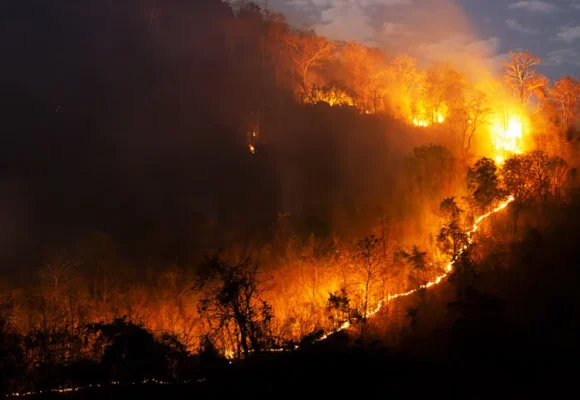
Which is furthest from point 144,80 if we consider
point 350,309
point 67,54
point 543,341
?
point 543,341

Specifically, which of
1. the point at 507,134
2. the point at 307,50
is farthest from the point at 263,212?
the point at 307,50

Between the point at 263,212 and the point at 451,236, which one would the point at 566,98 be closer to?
the point at 451,236

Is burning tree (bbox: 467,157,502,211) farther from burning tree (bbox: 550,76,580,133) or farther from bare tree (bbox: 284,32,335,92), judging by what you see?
bare tree (bbox: 284,32,335,92)

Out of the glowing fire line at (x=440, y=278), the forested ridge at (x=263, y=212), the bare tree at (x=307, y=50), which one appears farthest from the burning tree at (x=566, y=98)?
the bare tree at (x=307, y=50)

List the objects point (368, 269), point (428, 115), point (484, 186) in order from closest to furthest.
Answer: point (368, 269), point (484, 186), point (428, 115)

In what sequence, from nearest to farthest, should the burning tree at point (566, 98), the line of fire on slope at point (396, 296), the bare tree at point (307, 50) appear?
the line of fire on slope at point (396, 296) < the burning tree at point (566, 98) < the bare tree at point (307, 50)

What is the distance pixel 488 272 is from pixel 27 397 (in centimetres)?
1452

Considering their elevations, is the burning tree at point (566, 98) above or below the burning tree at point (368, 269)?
above

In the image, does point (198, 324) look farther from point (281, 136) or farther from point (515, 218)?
point (281, 136)

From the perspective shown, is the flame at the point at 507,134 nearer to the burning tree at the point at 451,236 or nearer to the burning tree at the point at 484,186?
the burning tree at the point at 484,186

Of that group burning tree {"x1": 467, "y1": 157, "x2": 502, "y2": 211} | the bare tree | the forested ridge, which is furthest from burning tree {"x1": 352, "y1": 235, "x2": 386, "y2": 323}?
the bare tree

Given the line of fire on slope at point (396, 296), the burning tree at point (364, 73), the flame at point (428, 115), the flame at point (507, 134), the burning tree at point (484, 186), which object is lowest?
the line of fire on slope at point (396, 296)

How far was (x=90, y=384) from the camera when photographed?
12.2 m

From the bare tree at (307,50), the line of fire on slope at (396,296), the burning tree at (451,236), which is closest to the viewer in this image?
the line of fire on slope at (396,296)
